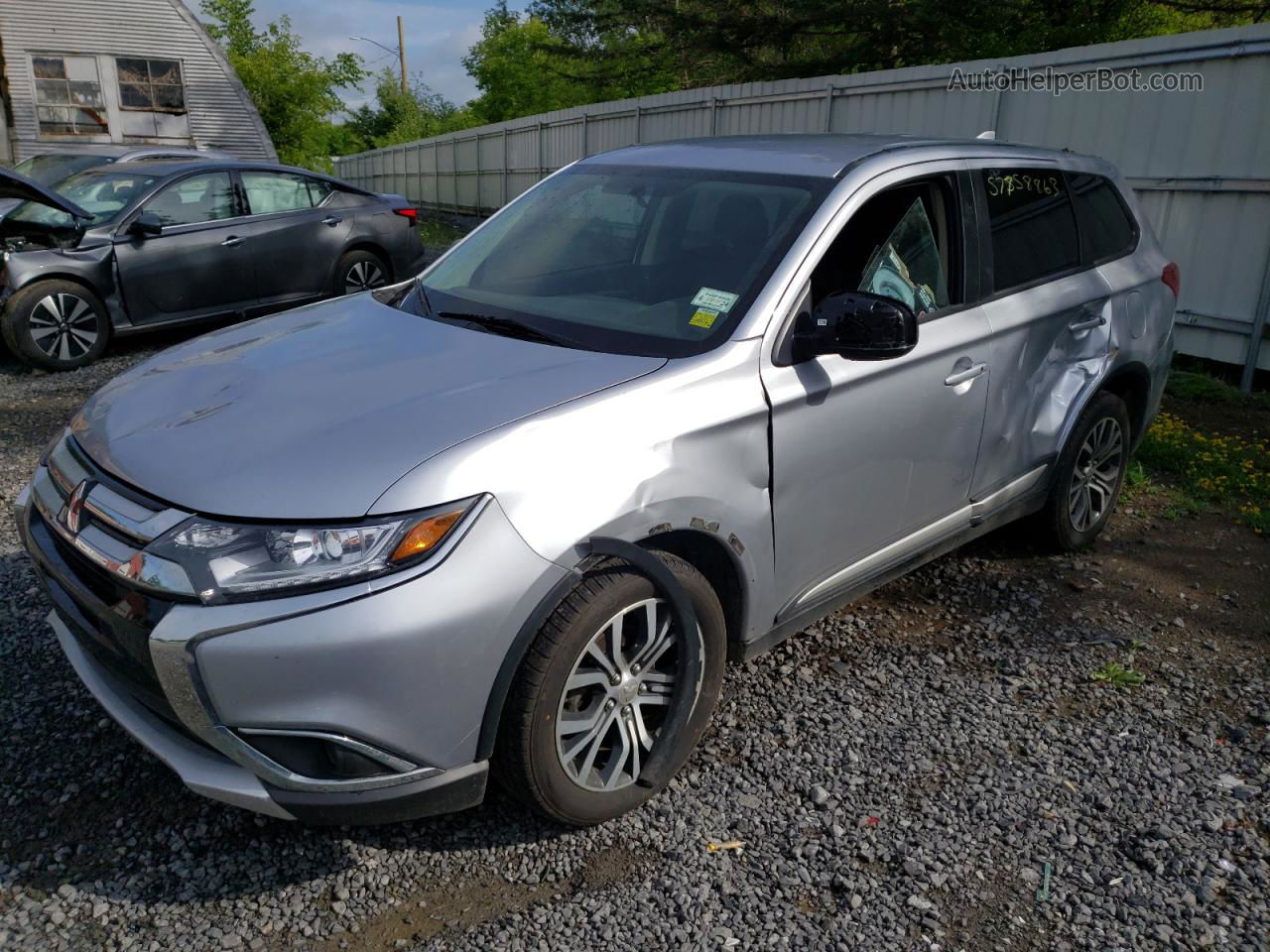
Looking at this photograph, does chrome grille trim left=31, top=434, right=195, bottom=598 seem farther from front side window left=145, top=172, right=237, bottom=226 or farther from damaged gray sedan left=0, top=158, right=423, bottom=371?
front side window left=145, top=172, right=237, bottom=226

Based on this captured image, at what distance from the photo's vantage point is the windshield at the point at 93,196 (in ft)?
26.6

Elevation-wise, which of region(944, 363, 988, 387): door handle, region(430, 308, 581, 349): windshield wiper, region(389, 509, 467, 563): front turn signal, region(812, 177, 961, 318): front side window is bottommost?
region(389, 509, 467, 563): front turn signal

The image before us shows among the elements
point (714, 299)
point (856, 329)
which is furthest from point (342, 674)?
point (856, 329)

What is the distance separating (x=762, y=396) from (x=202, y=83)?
90.3ft

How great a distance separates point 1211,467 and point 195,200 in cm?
800

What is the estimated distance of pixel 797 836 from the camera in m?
2.82

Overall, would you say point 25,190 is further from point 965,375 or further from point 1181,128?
point 1181,128

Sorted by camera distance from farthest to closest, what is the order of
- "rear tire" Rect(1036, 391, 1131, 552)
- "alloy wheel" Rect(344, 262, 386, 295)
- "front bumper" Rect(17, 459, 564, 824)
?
"alloy wheel" Rect(344, 262, 386, 295)
"rear tire" Rect(1036, 391, 1131, 552)
"front bumper" Rect(17, 459, 564, 824)

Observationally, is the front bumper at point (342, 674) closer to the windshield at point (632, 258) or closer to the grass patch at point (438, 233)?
the windshield at point (632, 258)

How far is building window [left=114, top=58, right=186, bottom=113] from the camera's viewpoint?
2512cm

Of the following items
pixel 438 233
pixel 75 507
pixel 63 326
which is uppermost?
pixel 75 507

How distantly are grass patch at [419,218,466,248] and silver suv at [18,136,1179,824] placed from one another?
1425 cm

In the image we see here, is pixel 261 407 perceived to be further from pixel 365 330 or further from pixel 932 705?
pixel 932 705

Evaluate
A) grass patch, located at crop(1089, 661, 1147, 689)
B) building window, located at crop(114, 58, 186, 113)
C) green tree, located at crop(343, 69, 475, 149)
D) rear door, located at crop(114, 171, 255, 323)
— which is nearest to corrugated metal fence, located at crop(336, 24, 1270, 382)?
grass patch, located at crop(1089, 661, 1147, 689)
